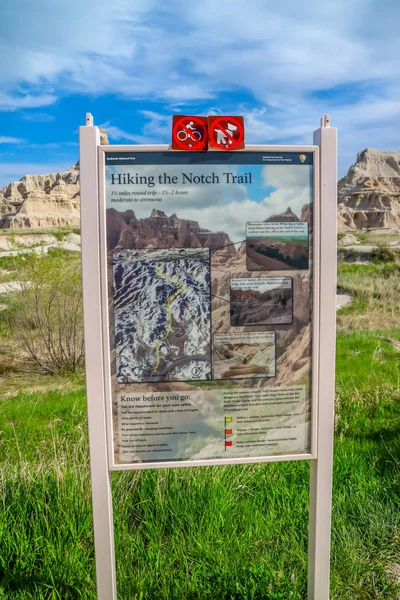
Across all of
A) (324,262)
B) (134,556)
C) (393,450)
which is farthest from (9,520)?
(393,450)

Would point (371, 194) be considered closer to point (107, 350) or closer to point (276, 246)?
point (276, 246)

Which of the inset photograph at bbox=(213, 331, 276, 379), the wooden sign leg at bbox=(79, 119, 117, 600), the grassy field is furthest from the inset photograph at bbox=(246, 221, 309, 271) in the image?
the grassy field

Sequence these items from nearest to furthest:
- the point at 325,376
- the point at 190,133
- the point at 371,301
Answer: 1. the point at 190,133
2. the point at 325,376
3. the point at 371,301

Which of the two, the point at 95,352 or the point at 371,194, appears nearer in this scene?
the point at 95,352

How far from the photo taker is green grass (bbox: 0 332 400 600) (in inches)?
96.4

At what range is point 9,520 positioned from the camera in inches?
109

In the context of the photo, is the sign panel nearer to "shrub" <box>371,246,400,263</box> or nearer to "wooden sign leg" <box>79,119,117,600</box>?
"wooden sign leg" <box>79,119,117,600</box>

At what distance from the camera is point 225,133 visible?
6.46 feet

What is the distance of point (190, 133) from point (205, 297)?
686 mm

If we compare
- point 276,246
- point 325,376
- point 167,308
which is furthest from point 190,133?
point 325,376

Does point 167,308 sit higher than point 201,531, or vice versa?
point 167,308

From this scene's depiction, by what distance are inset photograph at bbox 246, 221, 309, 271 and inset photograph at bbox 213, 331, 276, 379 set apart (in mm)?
301

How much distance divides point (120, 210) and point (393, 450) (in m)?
3.15

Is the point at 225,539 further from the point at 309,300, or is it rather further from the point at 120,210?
the point at 120,210
